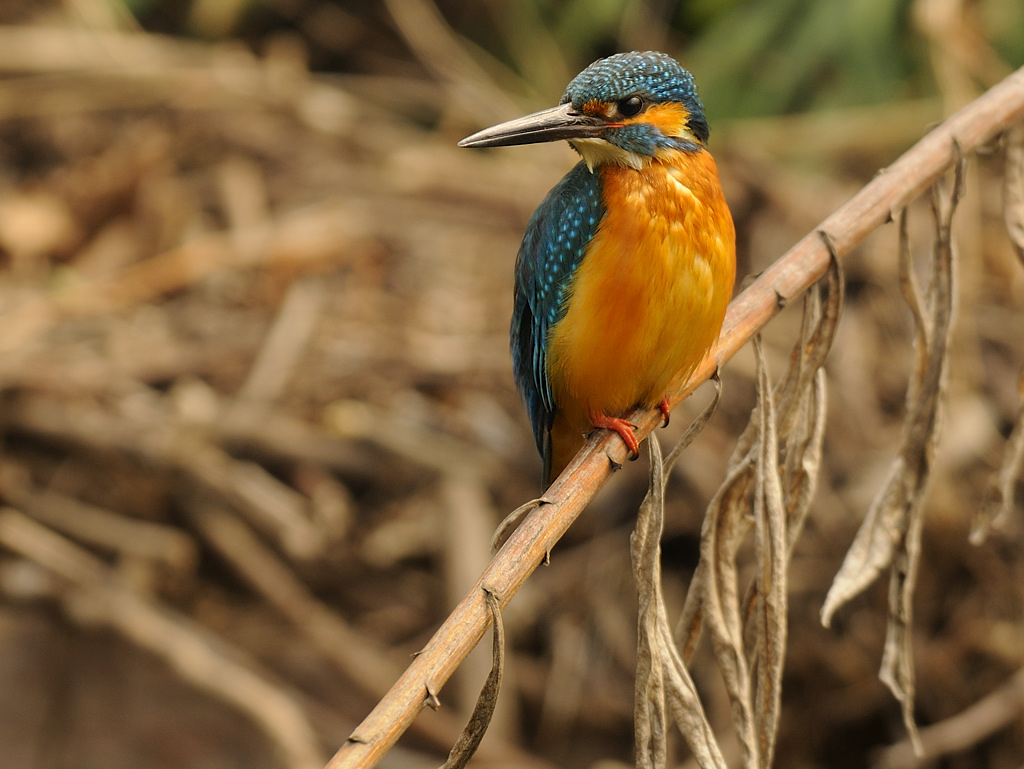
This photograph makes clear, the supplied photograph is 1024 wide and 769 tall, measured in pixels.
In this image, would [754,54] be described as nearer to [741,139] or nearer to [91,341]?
[741,139]

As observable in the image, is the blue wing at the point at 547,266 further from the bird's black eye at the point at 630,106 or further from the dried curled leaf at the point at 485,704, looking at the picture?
the dried curled leaf at the point at 485,704

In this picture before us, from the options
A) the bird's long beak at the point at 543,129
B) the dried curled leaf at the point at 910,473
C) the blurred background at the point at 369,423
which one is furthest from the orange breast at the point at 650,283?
the blurred background at the point at 369,423

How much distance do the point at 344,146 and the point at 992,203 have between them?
326cm

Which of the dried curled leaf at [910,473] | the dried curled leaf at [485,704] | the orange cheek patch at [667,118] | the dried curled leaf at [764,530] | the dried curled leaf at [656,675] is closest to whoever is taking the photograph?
the dried curled leaf at [485,704]

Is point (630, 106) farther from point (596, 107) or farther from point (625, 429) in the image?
point (625, 429)

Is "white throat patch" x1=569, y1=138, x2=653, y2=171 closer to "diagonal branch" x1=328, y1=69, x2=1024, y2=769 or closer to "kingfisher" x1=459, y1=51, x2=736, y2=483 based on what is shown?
"kingfisher" x1=459, y1=51, x2=736, y2=483

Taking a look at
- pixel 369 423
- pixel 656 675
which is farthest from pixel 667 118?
pixel 369 423

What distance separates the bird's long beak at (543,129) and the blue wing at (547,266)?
128 millimetres

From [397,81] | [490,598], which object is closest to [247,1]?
[397,81]

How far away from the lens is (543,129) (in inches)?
77.4

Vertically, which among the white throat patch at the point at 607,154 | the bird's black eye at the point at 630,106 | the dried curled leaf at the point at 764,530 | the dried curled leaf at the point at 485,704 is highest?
the bird's black eye at the point at 630,106

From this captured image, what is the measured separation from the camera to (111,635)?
357 cm

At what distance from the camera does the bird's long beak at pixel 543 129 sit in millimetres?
1862

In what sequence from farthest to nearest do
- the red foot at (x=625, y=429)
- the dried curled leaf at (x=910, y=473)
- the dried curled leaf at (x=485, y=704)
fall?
the red foot at (x=625, y=429), the dried curled leaf at (x=910, y=473), the dried curled leaf at (x=485, y=704)
